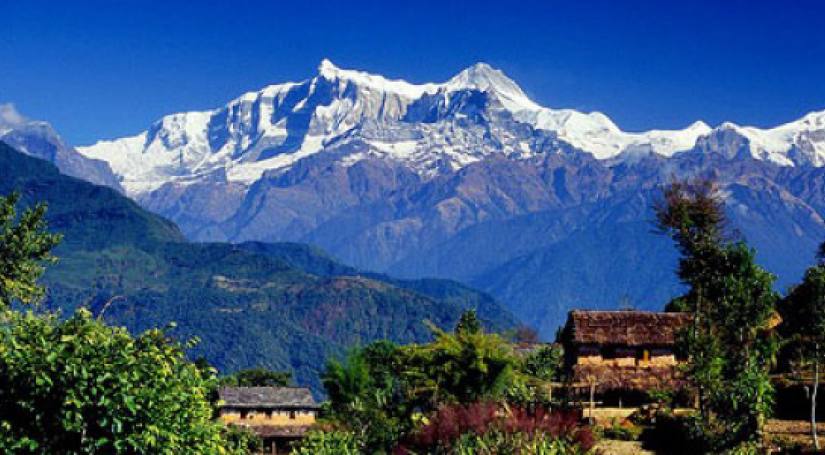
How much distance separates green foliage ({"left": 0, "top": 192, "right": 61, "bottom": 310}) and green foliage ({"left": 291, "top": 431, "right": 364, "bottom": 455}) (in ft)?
60.9

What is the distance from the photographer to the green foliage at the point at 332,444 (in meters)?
42.7

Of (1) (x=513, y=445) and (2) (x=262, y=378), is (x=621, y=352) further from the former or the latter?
(2) (x=262, y=378)

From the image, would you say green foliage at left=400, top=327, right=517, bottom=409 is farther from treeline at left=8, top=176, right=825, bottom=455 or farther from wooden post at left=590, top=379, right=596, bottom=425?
wooden post at left=590, top=379, right=596, bottom=425

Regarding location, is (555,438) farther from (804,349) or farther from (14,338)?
(804,349)

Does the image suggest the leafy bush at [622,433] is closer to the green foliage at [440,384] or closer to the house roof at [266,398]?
the green foliage at [440,384]

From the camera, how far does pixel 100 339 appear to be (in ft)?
74.1

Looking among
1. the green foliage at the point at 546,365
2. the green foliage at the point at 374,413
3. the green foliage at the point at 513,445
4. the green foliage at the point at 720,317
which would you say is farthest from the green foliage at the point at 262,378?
the green foliage at the point at 513,445

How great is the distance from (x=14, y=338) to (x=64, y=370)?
2026 millimetres

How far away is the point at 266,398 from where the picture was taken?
400ft

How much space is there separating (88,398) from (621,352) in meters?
47.0

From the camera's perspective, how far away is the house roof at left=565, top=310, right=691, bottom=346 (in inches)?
2522

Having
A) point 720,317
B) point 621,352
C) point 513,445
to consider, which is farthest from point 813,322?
point 513,445

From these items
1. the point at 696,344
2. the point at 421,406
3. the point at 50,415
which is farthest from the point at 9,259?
the point at 50,415

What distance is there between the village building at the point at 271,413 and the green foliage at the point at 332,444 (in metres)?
68.4
